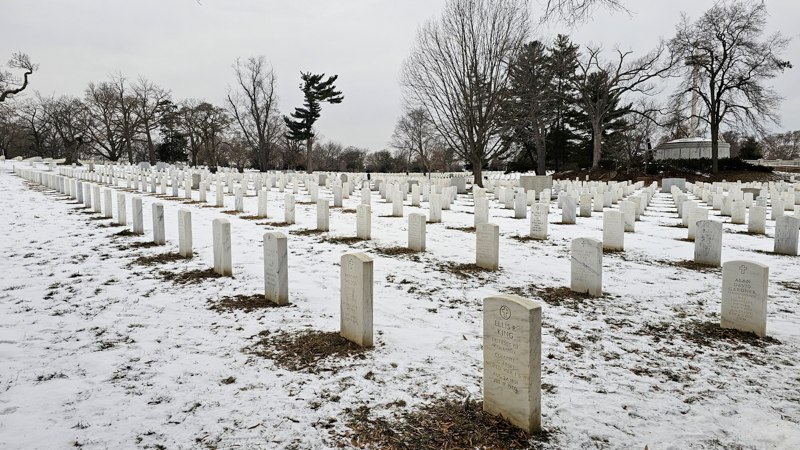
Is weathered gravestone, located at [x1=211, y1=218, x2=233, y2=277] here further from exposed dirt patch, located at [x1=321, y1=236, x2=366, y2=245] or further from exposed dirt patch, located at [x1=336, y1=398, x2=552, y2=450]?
exposed dirt patch, located at [x1=336, y1=398, x2=552, y2=450]

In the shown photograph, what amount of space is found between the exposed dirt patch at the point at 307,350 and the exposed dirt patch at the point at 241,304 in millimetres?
840

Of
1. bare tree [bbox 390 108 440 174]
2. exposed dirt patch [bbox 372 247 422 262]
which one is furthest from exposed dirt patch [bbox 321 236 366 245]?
bare tree [bbox 390 108 440 174]

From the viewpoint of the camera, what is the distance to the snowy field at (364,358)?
2.89 meters

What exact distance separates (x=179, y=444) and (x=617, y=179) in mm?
35667

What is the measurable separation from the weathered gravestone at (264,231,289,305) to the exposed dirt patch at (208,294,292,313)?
0.13 metres

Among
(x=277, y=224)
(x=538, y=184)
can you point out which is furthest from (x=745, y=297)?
(x=538, y=184)

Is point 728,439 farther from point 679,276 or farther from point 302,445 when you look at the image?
point 679,276

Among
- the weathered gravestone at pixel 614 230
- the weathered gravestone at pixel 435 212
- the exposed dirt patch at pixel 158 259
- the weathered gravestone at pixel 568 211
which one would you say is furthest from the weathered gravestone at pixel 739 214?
the exposed dirt patch at pixel 158 259

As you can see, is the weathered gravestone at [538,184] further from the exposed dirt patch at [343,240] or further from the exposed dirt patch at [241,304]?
the exposed dirt patch at [241,304]

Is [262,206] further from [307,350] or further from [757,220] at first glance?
[757,220]

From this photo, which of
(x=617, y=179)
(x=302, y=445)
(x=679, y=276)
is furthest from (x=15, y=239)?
(x=617, y=179)

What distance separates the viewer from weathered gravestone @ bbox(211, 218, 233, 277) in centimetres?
650

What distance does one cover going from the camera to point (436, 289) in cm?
615

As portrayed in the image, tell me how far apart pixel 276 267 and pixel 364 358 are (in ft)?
6.70
